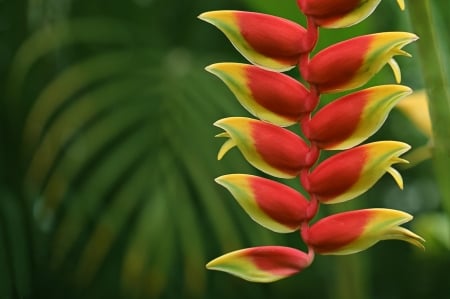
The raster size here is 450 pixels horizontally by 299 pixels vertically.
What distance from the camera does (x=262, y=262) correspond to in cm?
16

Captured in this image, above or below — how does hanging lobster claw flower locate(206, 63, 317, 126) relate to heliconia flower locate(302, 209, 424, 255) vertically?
above

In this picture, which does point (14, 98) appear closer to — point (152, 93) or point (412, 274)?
point (152, 93)

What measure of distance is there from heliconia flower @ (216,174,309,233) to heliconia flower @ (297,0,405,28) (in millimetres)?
35

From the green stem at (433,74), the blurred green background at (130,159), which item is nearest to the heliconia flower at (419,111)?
the green stem at (433,74)

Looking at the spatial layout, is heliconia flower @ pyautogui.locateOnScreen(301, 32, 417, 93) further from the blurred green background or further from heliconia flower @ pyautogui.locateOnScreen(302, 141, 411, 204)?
the blurred green background

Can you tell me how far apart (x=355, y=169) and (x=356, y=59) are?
0.02 metres

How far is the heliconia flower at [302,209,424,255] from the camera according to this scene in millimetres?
155

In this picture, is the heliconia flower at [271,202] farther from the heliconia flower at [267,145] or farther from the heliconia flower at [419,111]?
the heliconia flower at [419,111]

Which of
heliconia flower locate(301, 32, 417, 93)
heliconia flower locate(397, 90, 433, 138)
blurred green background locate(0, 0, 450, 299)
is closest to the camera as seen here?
heliconia flower locate(301, 32, 417, 93)

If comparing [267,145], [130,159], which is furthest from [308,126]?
[130,159]

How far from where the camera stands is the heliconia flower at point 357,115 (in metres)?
0.15

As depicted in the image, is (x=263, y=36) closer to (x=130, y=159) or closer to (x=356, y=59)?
(x=356, y=59)

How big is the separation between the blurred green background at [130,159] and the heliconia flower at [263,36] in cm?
42

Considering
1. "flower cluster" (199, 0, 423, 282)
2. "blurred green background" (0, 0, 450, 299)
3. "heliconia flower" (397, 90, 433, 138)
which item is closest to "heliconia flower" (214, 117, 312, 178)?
"flower cluster" (199, 0, 423, 282)
